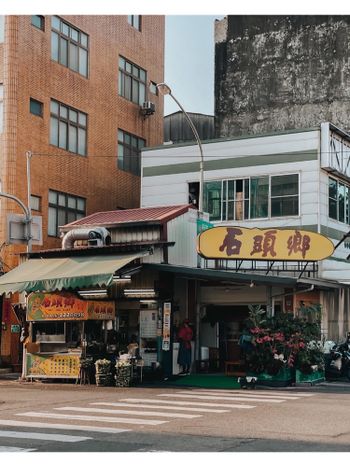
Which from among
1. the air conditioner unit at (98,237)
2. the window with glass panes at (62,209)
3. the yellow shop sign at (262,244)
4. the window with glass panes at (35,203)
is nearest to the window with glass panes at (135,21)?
the window with glass panes at (62,209)

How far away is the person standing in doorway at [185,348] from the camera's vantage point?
25328 mm

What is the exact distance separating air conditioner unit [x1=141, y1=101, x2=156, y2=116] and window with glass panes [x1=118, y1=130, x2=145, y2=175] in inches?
56.4

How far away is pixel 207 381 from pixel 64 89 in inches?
664

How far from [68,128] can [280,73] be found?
41.7ft

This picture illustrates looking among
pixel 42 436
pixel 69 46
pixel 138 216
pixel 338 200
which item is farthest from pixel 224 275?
pixel 69 46

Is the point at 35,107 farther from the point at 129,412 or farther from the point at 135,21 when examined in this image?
the point at 129,412

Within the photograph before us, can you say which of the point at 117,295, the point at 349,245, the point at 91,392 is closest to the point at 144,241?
the point at 117,295

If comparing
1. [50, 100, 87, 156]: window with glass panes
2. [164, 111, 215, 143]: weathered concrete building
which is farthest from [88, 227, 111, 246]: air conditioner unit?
[164, 111, 215, 143]: weathered concrete building

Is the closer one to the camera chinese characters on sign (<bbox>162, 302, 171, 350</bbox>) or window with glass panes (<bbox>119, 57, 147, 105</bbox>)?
chinese characters on sign (<bbox>162, 302, 171, 350</bbox>)

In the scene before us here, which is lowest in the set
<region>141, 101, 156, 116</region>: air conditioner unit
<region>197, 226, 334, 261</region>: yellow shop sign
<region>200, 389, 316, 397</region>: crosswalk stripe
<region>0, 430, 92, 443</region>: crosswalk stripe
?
<region>200, 389, 316, 397</region>: crosswalk stripe

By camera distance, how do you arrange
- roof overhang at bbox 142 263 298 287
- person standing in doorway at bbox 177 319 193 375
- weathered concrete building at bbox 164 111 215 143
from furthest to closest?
1. weathered concrete building at bbox 164 111 215 143
2. person standing in doorway at bbox 177 319 193 375
3. roof overhang at bbox 142 263 298 287

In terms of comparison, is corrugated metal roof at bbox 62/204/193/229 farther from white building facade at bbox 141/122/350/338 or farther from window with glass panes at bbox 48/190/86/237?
window with glass panes at bbox 48/190/86/237

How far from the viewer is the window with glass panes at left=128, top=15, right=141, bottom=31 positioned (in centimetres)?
4011

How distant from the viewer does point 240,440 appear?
11203mm
